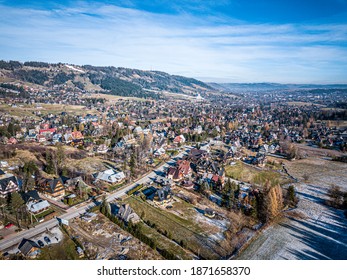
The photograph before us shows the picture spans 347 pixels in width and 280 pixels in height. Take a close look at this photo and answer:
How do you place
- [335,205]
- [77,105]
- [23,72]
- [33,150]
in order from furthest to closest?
1. [23,72]
2. [77,105]
3. [33,150]
4. [335,205]

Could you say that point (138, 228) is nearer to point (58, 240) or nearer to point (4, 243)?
point (58, 240)

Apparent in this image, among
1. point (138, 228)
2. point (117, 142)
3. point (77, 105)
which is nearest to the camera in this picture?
point (138, 228)

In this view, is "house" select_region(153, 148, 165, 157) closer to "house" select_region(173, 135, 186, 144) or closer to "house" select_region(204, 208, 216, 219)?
"house" select_region(173, 135, 186, 144)

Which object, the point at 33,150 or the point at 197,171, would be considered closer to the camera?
the point at 197,171

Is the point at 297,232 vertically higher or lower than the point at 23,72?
lower

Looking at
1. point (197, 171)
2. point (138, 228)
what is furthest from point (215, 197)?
point (138, 228)

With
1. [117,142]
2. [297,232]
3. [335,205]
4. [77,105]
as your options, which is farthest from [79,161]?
[77,105]
